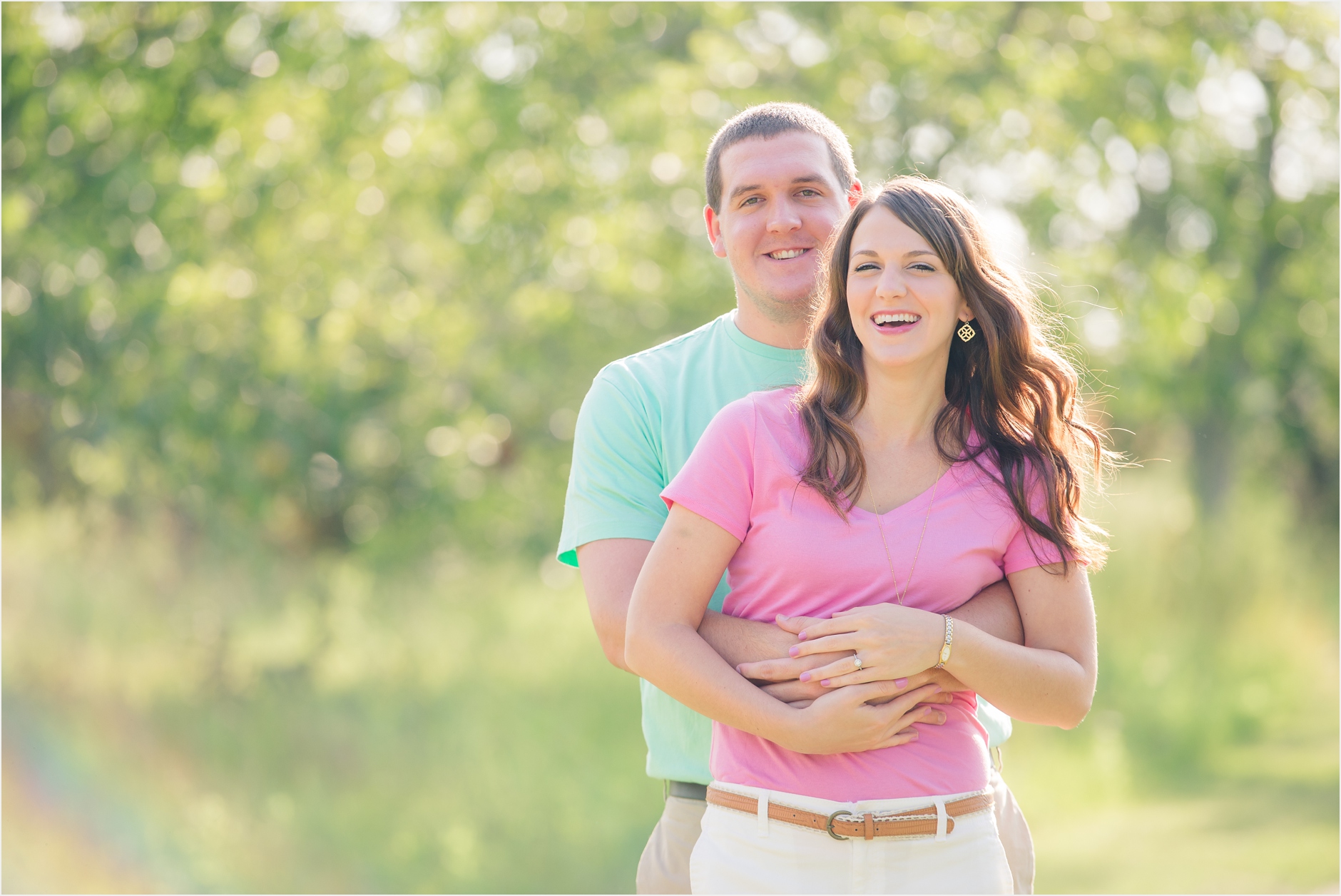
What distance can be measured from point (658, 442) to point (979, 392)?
59 centimetres

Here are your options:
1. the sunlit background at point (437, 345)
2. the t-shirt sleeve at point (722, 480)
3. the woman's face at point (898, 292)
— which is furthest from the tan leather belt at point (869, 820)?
the sunlit background at point (437, 345)

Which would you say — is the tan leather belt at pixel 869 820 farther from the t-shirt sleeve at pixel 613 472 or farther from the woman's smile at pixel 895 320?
the woman's smile at pixel 895 320

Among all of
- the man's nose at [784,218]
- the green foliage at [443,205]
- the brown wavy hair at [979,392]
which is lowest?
the brown wavy hair at [979,392]

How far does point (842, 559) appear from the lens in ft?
6.17

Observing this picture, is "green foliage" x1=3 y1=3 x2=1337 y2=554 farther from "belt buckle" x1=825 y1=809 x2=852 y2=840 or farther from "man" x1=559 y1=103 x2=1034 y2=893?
"belt buckle" x1=825 y1=809 x2=852 y2=840

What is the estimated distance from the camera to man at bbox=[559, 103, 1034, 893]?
215 cm

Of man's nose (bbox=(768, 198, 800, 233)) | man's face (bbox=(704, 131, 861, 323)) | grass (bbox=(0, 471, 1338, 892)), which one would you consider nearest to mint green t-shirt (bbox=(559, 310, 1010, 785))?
→ man's face (bbox=(704, 131, 861, 323))

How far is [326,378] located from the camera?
631 cm

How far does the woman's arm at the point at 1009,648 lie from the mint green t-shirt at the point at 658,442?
0.33 m

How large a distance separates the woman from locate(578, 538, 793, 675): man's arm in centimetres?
4

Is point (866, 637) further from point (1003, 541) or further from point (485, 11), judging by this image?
point (485, 11)

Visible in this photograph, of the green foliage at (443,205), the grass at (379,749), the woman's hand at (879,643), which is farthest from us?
the grass at (379,749)

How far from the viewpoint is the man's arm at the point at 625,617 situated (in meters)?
1.90

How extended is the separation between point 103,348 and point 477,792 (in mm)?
3215
